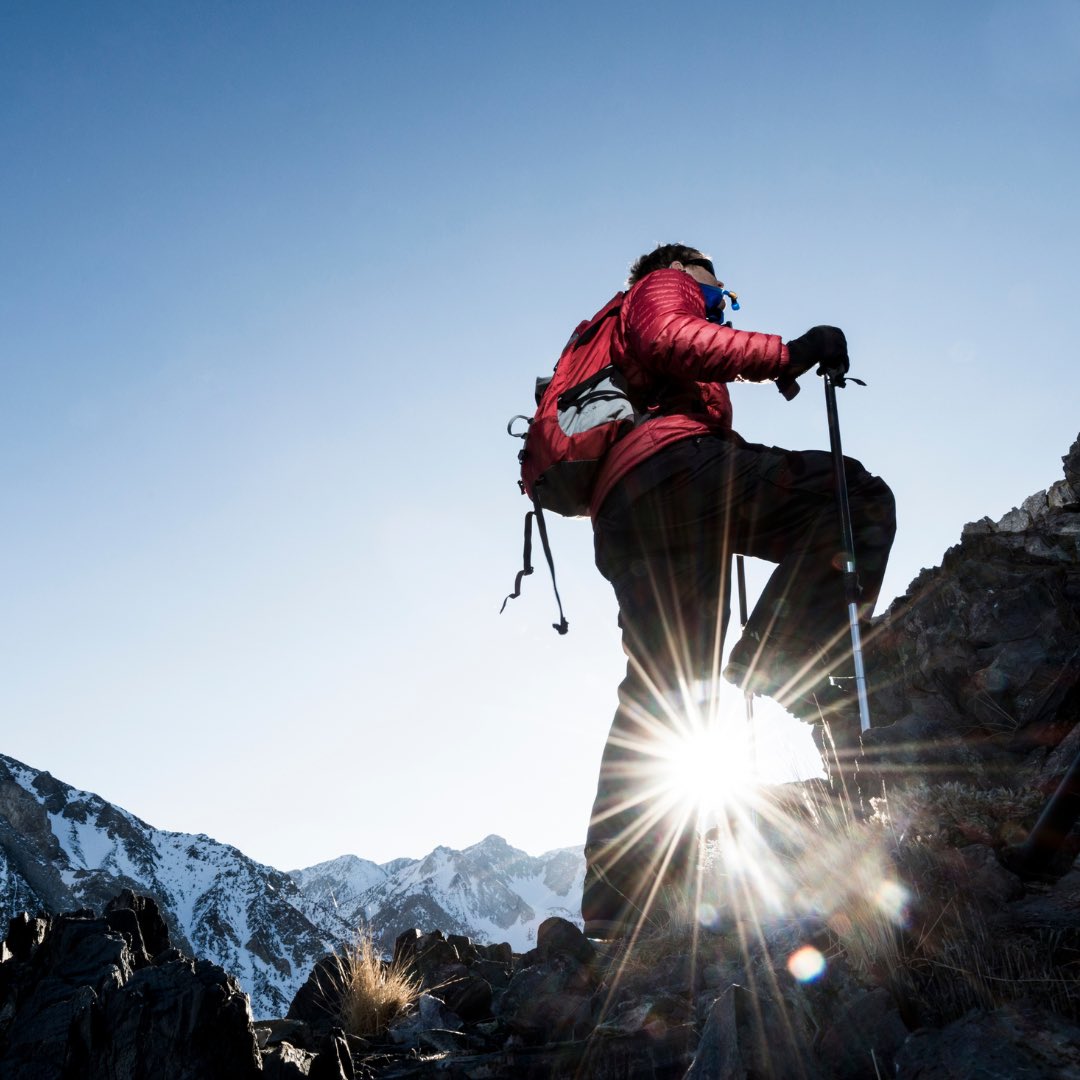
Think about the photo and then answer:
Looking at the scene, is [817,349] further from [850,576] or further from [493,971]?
[493,971]

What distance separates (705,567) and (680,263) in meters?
1.91

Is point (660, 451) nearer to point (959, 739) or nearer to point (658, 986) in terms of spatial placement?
point (658, 986)

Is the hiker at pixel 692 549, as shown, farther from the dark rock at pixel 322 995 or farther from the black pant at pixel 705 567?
the dark rock at pixel 322 995

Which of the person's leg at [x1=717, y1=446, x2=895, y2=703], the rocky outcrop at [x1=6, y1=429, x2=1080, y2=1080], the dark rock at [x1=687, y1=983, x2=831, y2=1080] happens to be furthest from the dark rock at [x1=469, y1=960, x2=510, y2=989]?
the dark rock at [x1=687, y1=983, x2=831, y2=1080]

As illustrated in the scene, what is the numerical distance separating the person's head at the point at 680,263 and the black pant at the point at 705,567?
121 centimetres

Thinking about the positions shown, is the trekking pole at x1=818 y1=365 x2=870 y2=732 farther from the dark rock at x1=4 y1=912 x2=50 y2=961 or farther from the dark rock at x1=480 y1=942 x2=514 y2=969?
the dark rock at x1=4 y1=912 x2=50 y2=961

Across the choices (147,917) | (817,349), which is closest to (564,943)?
(147,917)

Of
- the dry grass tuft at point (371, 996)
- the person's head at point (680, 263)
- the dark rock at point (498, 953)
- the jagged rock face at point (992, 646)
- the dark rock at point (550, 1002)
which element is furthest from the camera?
the jagged rock face at point (992, 646)

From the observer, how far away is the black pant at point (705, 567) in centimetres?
381

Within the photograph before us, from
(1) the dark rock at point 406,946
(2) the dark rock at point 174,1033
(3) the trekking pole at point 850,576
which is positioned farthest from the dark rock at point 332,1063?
(3) the trekking pole at point 850,576

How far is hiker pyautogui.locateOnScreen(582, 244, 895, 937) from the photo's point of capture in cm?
379

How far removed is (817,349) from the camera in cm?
398

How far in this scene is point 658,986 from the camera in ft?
10.1

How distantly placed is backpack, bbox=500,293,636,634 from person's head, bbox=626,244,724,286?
0.53 m
